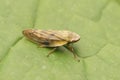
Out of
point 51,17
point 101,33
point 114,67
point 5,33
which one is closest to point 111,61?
point 114,67

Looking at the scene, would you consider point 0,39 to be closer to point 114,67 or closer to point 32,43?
point 32,43

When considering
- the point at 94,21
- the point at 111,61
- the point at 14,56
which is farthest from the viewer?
the point at 94,21

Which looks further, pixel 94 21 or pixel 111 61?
pixel 94 21

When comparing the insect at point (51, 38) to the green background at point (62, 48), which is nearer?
the green background at point (62, 48)

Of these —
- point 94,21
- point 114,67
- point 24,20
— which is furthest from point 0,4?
point 114,67

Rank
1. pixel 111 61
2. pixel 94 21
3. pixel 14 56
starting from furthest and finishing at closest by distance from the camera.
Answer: pixel 94 21 → pixel 111 61 → pixel 14 56

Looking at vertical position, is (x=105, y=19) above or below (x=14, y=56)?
above

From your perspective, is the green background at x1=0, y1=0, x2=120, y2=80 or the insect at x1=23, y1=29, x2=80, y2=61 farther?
the insect at x1=23, y1=29, x2=80, y2=61

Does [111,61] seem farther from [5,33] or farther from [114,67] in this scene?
[5,33]
